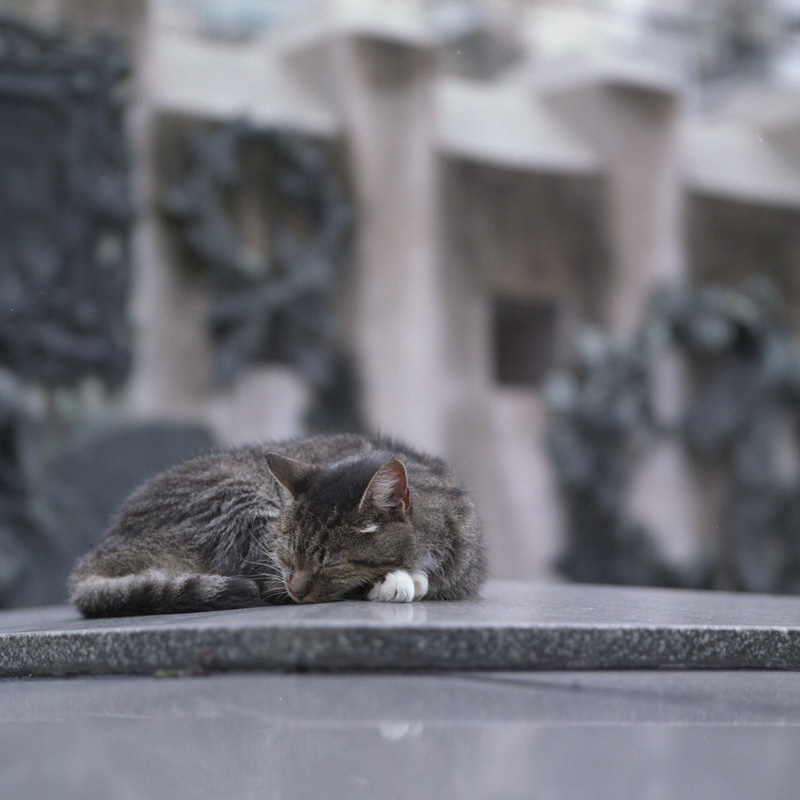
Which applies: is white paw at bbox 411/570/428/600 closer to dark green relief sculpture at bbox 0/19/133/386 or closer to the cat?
the cat

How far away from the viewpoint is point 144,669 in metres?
2.23

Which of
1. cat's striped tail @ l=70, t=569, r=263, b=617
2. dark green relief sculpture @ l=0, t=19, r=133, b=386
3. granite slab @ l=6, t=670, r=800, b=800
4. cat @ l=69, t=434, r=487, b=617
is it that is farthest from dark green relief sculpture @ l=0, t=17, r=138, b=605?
granite slab @ l=6, t=670, r=800, b=800

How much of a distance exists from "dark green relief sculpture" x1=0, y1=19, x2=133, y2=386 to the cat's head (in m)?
4.74

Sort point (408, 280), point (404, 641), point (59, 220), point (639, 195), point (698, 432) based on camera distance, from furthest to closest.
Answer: point (639, 195)
point (698, 432)
point (408, 280)
point (59, 220)
point (404, 641)

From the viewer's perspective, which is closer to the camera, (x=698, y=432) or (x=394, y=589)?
(x=394, y=589)

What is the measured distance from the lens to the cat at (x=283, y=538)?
2883mm

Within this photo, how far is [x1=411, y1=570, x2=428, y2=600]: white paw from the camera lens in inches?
115

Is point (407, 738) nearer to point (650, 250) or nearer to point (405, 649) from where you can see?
point (405, 649)

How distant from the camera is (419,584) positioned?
115 inches

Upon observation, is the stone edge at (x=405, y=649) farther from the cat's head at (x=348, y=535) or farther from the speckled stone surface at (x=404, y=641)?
the cat's head at (x=348, y=535)

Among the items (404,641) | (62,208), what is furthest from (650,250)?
(404,641)

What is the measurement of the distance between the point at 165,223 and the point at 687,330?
14.6ft

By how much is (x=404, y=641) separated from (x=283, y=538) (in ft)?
3.14

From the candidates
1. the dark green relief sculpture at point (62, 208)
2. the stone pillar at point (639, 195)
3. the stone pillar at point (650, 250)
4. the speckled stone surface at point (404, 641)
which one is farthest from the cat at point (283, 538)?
the stone pillar at point (639, 195)
